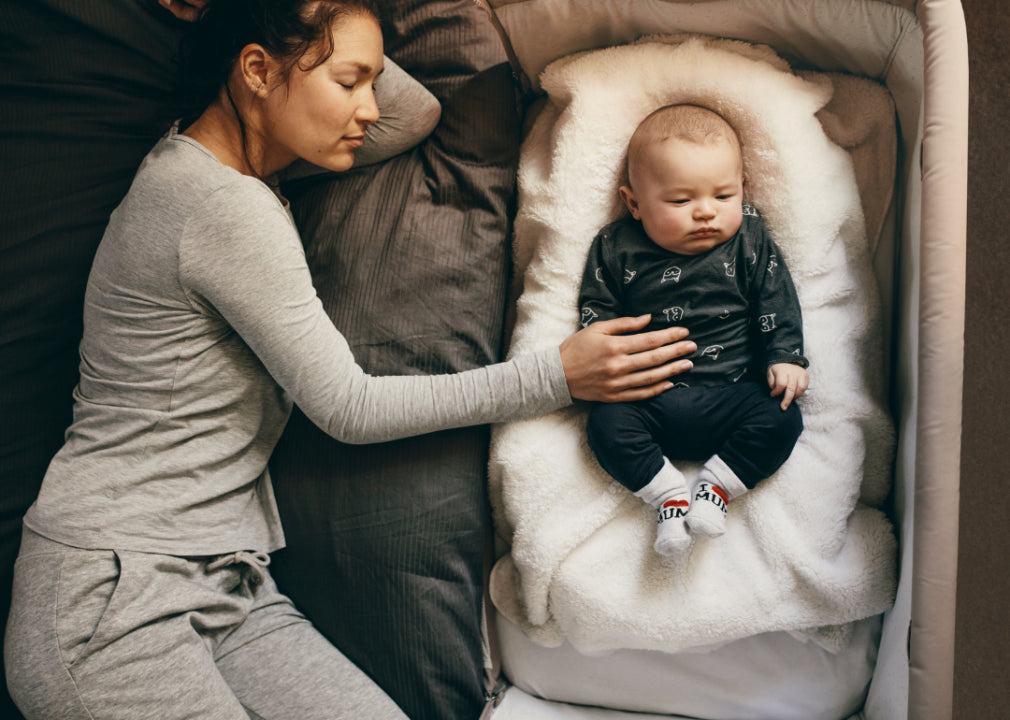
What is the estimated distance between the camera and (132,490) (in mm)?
900

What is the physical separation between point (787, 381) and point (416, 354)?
52 cm

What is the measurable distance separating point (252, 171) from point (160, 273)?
0.66 feet

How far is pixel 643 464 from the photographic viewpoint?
3.15ft

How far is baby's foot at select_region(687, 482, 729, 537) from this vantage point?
925 mm

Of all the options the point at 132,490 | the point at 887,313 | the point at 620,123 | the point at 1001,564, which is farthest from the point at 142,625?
the point at 1001,564

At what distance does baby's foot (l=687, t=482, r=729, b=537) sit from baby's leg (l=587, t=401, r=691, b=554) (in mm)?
13

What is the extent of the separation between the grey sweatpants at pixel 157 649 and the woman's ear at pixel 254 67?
0.60 meters

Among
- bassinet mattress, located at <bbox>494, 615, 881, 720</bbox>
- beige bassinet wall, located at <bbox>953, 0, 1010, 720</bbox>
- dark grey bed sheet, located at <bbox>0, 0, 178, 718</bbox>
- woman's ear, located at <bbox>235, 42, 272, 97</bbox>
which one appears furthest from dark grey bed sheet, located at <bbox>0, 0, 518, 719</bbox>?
beige bassinet wall, located at <bbox>953, 0, 1010, 720</bbox>

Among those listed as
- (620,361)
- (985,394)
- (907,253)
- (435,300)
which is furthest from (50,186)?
(985,394)

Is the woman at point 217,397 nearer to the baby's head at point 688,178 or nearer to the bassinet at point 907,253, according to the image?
the baby's head at point 688,178

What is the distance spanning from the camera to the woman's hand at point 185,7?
102 centimetres

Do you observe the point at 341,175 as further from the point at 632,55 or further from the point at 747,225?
the point at 747,225

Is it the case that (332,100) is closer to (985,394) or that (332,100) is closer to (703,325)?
(703,325)

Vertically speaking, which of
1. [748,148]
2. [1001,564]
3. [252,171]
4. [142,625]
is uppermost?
[252,171]
